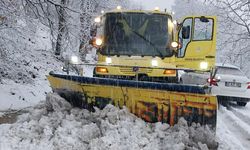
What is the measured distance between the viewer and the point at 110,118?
678cm

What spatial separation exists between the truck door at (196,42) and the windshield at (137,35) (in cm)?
44

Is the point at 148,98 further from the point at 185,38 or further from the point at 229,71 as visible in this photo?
the point at 229,71

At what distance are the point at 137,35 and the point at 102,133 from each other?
11.8ft

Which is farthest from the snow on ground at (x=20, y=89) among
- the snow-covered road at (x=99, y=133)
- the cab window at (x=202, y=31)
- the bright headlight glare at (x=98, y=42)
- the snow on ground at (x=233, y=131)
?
the snow on ground at (x=233, y=131)

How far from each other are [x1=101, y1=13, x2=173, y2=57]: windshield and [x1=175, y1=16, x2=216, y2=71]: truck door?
0.44 metres

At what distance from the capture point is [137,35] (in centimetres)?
955

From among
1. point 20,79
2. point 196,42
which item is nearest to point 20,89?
point 20,79

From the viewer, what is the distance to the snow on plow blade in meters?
6.62

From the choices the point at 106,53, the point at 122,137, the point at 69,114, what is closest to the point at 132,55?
the point at 106,53

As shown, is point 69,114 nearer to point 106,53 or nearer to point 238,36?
point 106,53

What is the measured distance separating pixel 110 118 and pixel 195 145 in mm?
1449

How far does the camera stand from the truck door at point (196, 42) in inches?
371

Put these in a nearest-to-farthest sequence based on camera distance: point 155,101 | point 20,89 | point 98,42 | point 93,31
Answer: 1. point 155,101
2. point 98,42
3. point 93,31
4. point 20,89

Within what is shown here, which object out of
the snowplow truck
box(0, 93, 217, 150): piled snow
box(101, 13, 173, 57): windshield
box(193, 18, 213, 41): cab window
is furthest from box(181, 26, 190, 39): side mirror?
box(0, 93, 217, 150): piled snow
